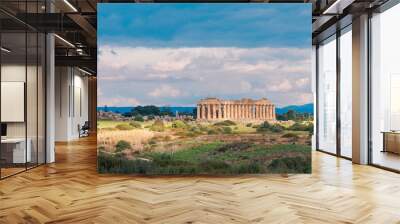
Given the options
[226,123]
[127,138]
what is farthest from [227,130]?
[127,138]

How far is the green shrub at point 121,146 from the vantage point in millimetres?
6742

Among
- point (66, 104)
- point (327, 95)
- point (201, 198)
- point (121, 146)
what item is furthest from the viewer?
point (66, 104)

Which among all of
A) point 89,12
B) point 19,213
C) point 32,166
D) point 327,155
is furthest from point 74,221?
point 327,155

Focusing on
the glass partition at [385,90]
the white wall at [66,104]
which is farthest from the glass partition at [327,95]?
the white wall at [66,104]

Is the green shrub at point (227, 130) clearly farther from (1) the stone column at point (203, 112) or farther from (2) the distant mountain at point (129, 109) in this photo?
(2) the distant mountain at point (129, 109)

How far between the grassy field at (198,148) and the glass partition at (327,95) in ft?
12.3

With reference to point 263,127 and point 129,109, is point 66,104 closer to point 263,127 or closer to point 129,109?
point 129,109

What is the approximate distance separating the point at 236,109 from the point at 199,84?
0.78 m

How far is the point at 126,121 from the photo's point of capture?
22.2 ft

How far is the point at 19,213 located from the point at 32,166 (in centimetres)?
346

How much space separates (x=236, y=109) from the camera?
22.2ft

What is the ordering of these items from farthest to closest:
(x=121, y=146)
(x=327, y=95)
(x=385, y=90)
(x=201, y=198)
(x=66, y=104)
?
(x=66, y=104) → (x=327, y=95) → (x=385, y=90) → (x=121, y=146) → (x=201, y=198)

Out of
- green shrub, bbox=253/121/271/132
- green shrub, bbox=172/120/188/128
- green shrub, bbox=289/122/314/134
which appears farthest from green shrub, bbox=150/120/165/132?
green shrub, bbox=289/122/314/134

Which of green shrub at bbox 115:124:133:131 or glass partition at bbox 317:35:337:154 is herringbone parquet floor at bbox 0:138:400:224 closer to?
green shrub at bbox 115:124:133:131
